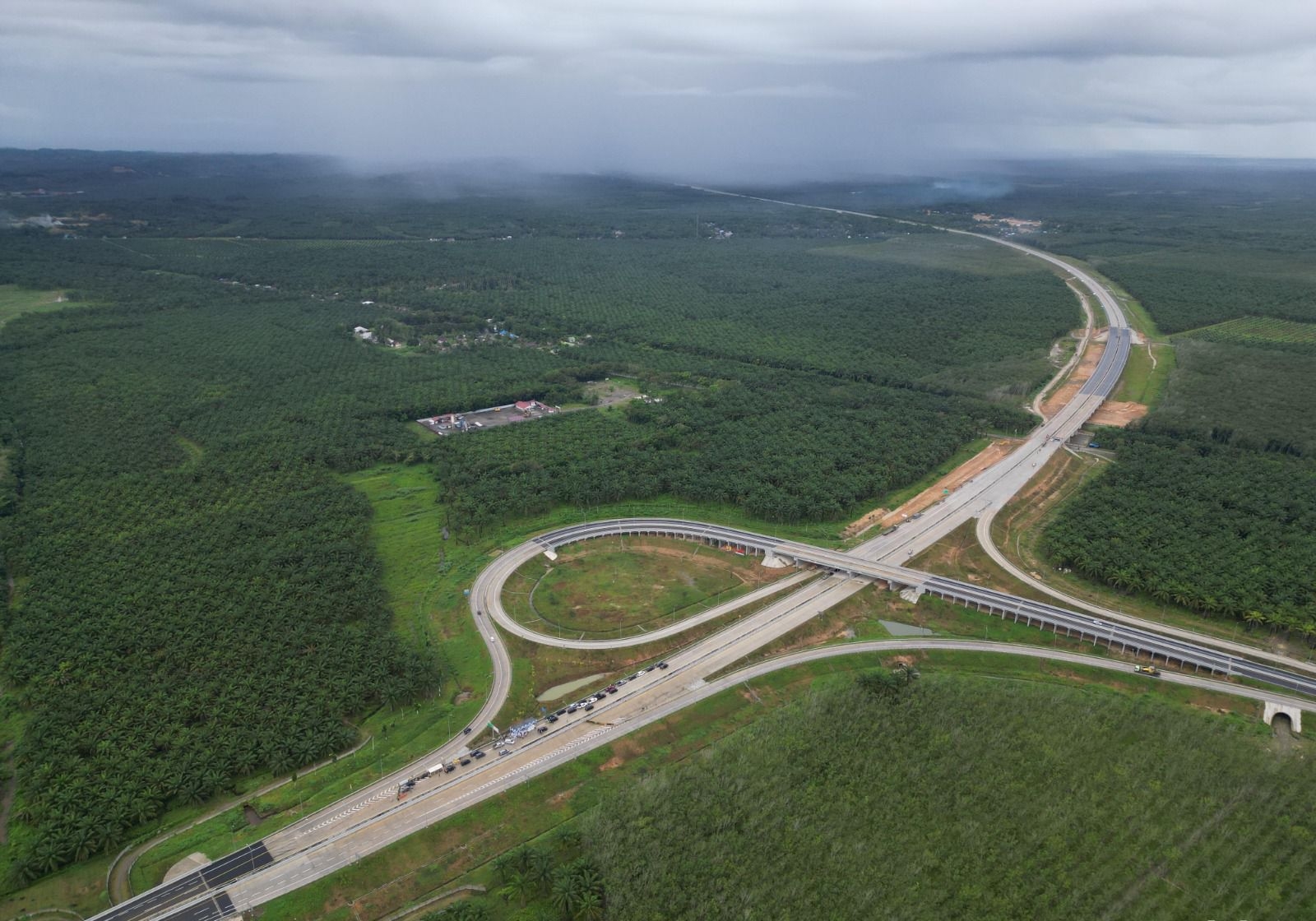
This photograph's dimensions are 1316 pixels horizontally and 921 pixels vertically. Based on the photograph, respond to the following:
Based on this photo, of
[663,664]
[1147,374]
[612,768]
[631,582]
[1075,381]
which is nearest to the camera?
[612,768]

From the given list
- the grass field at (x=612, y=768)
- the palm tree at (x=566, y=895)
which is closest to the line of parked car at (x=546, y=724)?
the grass field at (x=612, y=768)

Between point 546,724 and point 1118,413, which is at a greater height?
point 1118,413

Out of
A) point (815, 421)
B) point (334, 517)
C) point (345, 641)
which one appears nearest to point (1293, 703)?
point (815, 421)

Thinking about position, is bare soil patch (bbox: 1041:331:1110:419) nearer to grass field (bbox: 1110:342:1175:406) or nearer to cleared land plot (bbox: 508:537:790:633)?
grass field (bbox: 1110:342:1175:406)

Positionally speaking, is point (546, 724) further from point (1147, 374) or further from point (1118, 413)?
point (1147, 374)

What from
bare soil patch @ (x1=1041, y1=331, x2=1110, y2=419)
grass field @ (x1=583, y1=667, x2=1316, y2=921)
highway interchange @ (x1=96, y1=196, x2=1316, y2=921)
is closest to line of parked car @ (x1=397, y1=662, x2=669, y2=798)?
highway interchange @ (x1=96, y1=196, x2=1316, y2=921)

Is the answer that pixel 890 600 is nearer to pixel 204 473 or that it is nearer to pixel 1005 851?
pixel 1005 851

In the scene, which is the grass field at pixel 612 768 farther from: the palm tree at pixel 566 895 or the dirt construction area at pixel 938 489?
the dirt construction area at pixel 938 489

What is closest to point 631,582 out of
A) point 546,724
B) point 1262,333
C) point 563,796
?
point 546,724
